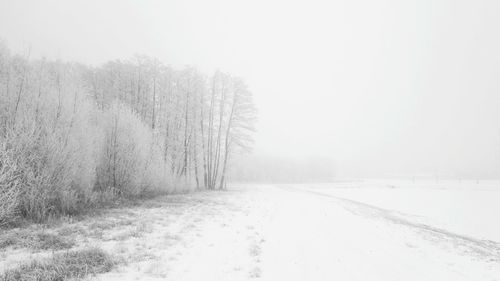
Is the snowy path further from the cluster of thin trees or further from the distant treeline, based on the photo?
the distant treeline

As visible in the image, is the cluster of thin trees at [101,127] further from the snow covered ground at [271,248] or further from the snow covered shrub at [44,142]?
the snow covered ground at [271,248]

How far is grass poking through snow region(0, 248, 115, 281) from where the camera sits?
4969mm

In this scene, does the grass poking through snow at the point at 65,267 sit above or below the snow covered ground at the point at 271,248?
above

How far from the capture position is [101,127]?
15914 millimetres

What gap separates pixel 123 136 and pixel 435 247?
57.4 feet

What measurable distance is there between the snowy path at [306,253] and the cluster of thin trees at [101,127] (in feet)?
16.6

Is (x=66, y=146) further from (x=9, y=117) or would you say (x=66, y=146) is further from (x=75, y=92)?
(x=75, y=92)

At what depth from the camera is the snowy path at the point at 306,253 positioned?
21.3 feet

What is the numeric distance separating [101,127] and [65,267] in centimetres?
1222

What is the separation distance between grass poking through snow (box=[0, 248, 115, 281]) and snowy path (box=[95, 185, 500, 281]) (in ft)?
1.54

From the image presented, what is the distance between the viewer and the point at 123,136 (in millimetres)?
16422

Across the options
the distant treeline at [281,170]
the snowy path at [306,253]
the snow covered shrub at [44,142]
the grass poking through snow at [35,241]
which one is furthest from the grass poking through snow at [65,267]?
the distant treeline at [281,170]

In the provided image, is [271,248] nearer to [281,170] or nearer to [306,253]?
[306,253]

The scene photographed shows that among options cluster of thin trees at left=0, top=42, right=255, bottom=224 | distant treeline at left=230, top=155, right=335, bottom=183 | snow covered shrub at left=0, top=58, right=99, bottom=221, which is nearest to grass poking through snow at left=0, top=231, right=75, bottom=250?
cluster of thin trees at left=0, top=42, right=255, bottom=224
